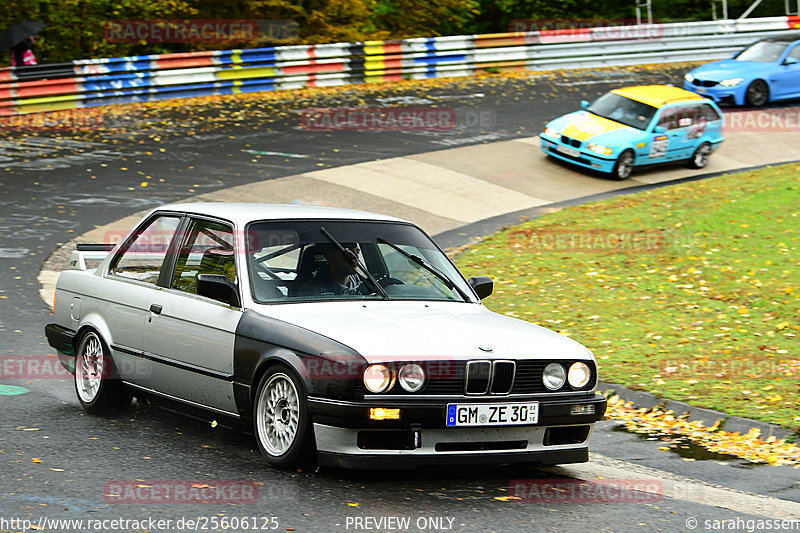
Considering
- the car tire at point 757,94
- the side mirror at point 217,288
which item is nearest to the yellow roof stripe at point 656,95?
the car tire at point 757,94

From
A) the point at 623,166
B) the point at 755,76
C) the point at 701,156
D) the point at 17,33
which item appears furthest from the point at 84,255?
the point at 755,76

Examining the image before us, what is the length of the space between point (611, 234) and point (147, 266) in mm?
9786

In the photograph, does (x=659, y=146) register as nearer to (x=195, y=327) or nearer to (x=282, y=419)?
(x=195, y=327)

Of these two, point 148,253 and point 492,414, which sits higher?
point 148,253

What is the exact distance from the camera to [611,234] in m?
16.2

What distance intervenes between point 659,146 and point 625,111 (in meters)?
0.96

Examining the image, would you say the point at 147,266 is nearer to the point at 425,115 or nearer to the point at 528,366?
the point at 528,366

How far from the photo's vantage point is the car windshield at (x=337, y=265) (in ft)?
22.7

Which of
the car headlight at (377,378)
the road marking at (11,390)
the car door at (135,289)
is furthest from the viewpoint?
the road marking at (11,390)

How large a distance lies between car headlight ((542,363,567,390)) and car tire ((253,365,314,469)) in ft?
4.59

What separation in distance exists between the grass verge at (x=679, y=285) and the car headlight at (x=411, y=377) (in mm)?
3453

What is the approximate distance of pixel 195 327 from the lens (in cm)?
693

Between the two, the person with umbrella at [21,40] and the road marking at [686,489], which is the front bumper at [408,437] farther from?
the person with umbrella at [21,40]

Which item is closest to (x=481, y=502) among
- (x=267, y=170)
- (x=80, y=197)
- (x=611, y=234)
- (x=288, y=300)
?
(x=288, y=300)
